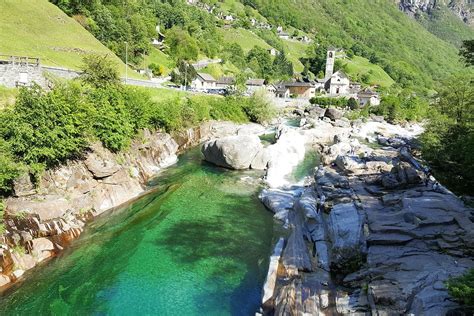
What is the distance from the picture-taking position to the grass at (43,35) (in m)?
59.7

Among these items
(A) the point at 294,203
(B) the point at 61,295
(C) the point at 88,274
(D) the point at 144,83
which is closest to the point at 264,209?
(A) the point at 294,203

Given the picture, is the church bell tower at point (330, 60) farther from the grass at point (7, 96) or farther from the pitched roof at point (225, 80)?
the grass at point (7, 96)

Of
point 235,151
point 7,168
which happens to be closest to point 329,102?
point 235,151

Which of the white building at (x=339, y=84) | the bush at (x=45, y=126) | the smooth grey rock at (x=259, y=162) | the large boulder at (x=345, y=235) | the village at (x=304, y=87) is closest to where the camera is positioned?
the large boulder at (x=345, y=235)

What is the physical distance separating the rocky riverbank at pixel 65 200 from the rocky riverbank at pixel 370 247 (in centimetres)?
1533

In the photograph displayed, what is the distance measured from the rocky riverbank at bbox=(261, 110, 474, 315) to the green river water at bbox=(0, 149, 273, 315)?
235 cm

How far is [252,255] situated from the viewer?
24.9 metres

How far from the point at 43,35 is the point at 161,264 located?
67189mm

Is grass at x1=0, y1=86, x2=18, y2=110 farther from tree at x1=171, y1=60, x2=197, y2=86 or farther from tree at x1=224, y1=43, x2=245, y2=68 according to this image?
tree at x1=224, y1=43, x2=245, y2=68

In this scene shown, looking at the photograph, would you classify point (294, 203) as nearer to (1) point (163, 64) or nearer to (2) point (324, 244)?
(2) point (324, 244)

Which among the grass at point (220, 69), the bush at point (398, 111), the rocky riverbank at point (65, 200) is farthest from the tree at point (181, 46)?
the rocky riverbank at point (65, 200)

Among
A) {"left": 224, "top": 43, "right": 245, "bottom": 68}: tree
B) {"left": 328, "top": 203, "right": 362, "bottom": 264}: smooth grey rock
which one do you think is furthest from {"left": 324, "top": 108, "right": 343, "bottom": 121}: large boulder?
{"left": 224, "top": 43, "right": 245, "bottom": 68}: tree

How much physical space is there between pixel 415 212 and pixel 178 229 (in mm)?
18485

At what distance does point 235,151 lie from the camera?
4525 cm
